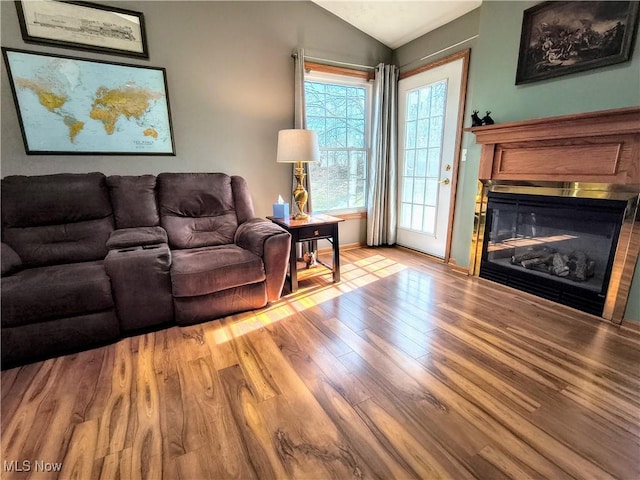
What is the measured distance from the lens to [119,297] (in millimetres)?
1841

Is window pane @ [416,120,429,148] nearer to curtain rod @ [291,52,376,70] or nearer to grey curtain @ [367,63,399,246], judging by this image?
grey curtain @ [367,63,399,246]

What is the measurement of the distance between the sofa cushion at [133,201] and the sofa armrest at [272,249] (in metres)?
0.80

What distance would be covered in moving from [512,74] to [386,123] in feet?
4.50

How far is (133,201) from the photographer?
2346 millimetres

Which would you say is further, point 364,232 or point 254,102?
point 364,232

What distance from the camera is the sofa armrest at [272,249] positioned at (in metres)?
2.23

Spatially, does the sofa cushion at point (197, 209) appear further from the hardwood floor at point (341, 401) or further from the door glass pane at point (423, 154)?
the door glass pane at point (423, 154)

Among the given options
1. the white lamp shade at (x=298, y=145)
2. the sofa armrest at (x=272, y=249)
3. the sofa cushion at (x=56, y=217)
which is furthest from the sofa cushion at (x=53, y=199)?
the white lamp shade at (x=298, y=145)

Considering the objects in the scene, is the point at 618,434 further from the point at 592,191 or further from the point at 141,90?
the point at 141,90

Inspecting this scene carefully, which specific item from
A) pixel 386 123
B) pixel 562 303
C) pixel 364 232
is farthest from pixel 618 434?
pixel 386 123

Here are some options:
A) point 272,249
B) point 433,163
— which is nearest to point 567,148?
point 433,163

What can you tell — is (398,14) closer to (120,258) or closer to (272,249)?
(272,249)

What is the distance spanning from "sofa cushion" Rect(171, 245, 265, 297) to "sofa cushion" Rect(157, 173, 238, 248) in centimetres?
24

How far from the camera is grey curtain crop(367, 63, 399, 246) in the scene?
351 centimetres
